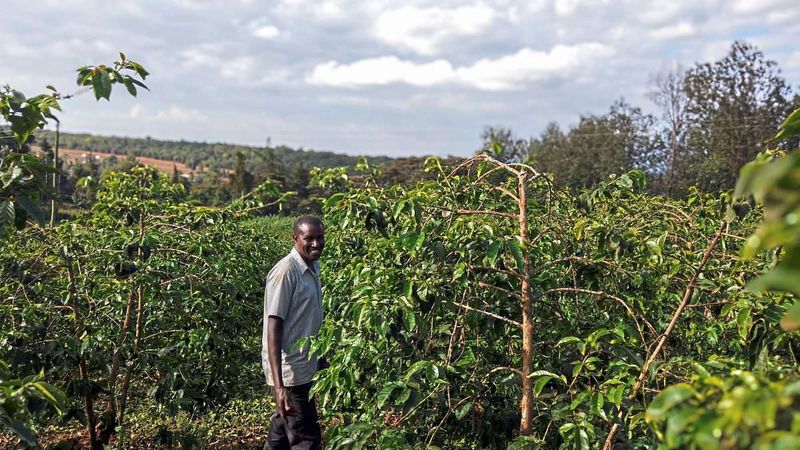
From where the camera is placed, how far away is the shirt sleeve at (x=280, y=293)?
3.25 meters

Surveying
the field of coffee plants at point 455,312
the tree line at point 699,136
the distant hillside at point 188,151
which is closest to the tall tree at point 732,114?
the tree line at point 699,136

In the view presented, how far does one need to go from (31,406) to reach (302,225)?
1412 mm

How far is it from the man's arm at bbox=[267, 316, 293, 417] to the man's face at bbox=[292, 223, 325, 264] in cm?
37

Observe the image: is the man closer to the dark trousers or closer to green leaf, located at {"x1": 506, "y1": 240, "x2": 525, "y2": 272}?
the dark trousers

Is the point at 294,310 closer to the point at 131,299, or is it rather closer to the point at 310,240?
the point at 310,240

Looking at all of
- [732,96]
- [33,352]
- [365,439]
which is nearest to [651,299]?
[365,439]

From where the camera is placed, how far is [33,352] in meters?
3.44

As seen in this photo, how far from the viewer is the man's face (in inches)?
133

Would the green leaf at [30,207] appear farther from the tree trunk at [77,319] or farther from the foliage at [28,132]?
the tree trunk at [77,319]

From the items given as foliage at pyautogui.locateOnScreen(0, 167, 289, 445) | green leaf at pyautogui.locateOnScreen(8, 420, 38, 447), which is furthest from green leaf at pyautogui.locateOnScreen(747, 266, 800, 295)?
foliage at pyautogui.locateOnScreen(0, 167, 289, 445)

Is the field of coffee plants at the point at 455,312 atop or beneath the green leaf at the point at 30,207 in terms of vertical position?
beneath

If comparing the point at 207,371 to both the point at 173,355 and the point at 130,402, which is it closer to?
the point at 173,355

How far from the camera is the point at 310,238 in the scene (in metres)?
3.38

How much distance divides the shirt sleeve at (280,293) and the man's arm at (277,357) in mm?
39
